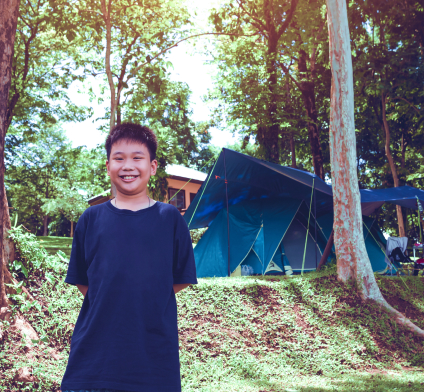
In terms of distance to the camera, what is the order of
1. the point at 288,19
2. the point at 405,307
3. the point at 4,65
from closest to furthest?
the point at 4,65 → the point at 405,307 → the point at 288,19

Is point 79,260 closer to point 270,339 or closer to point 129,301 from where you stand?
point 129,301

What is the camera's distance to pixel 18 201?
3275 centimetres

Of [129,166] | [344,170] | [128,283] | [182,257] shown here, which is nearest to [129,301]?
[128,283]

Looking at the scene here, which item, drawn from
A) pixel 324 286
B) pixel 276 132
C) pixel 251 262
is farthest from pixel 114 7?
pixel 324 286

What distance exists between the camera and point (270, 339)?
5520 millimetres

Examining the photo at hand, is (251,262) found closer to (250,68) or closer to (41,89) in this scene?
(250,68)

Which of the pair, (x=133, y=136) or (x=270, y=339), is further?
(x=270, y=339)

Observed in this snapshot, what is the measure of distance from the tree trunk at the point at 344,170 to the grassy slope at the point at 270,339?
380mm

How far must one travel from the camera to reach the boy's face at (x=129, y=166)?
1810 mm

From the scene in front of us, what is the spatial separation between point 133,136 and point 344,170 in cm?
570

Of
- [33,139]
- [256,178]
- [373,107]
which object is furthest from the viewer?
[373,107]

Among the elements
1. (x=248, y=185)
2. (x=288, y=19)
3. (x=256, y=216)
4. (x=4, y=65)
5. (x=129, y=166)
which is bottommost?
(x=129, y=166)

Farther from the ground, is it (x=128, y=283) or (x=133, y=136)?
(x=133, y=136)

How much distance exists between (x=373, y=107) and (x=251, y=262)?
12438mm
